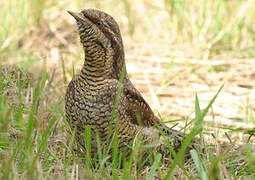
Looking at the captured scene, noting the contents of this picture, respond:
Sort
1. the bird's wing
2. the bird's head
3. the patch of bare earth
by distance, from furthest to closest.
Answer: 1. the patch of bare earth
2. the bird's wing
3. the bird's head

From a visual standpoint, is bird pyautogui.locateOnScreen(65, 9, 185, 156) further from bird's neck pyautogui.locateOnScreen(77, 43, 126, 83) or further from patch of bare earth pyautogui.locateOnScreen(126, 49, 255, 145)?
patch of bare earth pyautogui.locateOnScreen(126, 49, 255, 145)

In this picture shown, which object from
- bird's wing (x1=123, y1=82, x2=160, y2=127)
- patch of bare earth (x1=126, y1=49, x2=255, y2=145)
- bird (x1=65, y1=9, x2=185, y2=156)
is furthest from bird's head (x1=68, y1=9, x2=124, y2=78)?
patch of bare earth (x1=126, y1=49, x2=255, y2=145)

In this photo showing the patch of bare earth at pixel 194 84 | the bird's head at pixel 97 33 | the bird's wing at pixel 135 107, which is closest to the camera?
the bird's head at pixel 97 33

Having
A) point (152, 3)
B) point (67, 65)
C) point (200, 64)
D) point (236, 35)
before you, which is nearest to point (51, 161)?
point (67, 65)

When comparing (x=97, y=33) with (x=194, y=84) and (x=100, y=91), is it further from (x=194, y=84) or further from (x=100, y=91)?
(x=194, y=84)

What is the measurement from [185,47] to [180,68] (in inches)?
24.7

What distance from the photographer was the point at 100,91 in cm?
327

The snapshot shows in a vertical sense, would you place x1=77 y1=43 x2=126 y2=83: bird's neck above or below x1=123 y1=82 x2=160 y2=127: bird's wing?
above

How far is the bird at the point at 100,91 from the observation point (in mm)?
3201

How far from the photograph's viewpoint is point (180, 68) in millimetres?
6492

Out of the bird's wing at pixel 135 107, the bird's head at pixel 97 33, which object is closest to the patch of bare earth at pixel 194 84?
the bird's wing at pixel 135 107

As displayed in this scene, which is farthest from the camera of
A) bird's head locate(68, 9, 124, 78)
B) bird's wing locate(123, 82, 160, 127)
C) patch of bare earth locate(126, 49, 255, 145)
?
patch of bare earth locate(126, 49, 255, 145)

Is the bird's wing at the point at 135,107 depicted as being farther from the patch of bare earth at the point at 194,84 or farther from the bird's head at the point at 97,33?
the patch of bare earth at the point at 194,84

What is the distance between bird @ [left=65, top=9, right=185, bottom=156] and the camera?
3.20 meters
